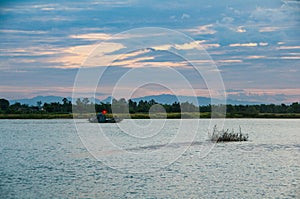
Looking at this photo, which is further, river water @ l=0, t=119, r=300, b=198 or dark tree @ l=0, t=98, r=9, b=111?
dark tree @ l=0, t=98, r=9, b=111

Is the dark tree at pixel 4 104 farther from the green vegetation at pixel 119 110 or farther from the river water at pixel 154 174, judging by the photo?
the river water at pixel 154 174

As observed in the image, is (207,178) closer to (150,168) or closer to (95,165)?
(150,168)

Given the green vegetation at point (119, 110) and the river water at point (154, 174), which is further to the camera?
the green vegetation at point (119, 110)

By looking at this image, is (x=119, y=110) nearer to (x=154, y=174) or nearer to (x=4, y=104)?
(x=4, y=104)

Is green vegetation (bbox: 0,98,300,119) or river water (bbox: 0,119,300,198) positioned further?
green vegetation (bbox: 0,98,300,119)

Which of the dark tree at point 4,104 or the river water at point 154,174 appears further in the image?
the dark tree at point 4,104

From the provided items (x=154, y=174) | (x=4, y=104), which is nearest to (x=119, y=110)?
(x=4, y=104)

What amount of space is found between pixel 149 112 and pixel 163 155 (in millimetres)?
77021

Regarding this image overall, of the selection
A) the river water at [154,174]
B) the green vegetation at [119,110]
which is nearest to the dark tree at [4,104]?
the green vegetation at [119,110]

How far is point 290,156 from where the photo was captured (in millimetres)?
39094

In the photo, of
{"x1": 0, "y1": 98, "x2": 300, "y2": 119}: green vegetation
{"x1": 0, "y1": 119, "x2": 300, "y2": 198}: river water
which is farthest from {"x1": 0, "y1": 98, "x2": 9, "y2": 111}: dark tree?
{"x1": 0, "y1": 119, "x2": 300, "y2": 198}: river water

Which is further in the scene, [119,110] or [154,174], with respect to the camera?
[119,110]

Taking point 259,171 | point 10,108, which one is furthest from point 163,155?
point 10,108

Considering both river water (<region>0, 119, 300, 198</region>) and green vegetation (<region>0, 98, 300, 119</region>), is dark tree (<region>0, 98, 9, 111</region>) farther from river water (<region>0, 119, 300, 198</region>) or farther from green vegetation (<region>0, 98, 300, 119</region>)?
river water (<region>0, 119, 300, 198</region>)
